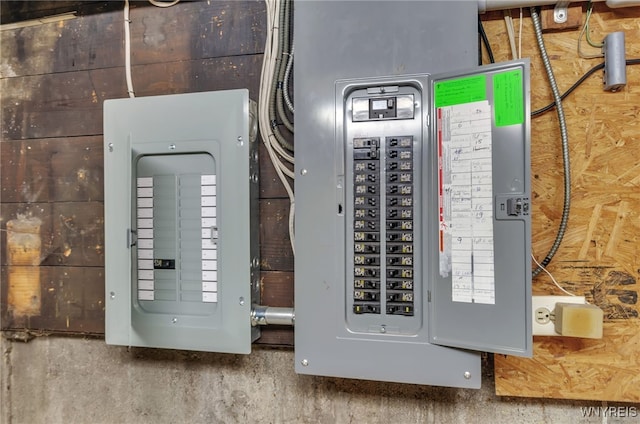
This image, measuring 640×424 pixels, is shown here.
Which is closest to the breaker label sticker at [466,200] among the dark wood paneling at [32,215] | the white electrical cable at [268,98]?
the white electrical cable at [268,98]

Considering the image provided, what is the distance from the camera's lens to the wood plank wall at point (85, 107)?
0.87 m

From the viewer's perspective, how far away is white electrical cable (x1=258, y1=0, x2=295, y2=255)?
2.74ft

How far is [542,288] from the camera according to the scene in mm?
745

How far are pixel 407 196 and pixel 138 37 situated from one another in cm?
76

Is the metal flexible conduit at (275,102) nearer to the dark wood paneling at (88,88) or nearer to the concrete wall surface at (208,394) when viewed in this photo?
the dark wood paneling at (88,88)

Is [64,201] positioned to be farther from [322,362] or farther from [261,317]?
[322,362]

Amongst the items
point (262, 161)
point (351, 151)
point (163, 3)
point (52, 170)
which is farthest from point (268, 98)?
point (52, 170)

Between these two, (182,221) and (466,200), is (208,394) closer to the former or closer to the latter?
(182,221)

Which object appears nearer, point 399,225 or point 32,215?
point 399,225

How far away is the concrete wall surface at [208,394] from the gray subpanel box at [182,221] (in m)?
0.11

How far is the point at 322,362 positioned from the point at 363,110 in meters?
0.49

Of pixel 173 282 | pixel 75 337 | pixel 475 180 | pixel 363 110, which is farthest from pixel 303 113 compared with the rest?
pixel 75 337

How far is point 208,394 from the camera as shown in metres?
0.89

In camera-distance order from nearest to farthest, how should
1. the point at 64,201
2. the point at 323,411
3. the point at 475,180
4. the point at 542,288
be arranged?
the point at 475,180
the point at 542,288
the point at 323,411
the point at 64,201
